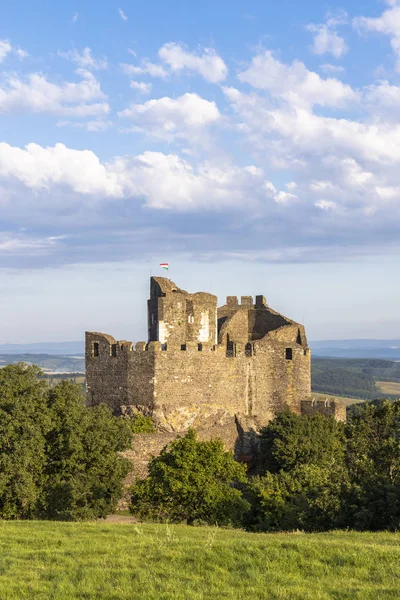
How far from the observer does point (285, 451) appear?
3891 centimetres

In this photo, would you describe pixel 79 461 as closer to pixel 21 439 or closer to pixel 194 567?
pixel 21 439

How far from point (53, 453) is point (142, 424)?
395 inches

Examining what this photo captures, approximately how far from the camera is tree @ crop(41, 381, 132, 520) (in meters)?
28.2

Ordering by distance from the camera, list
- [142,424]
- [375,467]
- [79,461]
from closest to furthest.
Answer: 1. [79,461]
2. [375,467]
3. [142,424]

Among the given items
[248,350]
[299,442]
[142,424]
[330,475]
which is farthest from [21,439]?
[248,350]

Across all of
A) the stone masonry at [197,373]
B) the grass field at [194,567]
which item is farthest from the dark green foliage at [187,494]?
the grass field at [194,567]

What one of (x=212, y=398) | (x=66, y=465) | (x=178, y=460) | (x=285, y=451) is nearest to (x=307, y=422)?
(x=285, y=451)

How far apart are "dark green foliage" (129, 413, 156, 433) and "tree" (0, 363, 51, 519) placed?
919 centimetres

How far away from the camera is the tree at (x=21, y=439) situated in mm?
26938

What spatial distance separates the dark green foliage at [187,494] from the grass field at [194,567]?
967 centimetres

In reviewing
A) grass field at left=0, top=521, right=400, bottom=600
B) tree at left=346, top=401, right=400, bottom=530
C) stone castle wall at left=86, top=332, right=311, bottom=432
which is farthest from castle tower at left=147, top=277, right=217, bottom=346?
grass field at left=0, top=521, right=400, bottom=600

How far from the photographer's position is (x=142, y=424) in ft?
128

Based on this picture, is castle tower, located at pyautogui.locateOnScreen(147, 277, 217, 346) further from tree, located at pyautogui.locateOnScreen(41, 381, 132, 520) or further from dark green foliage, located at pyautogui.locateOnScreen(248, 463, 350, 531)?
dark green foliage, located at pyautogui.locateOnScreen(248, 463, 350, 531)

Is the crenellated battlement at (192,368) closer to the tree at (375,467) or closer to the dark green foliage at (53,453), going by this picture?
the tree at (375,467)
